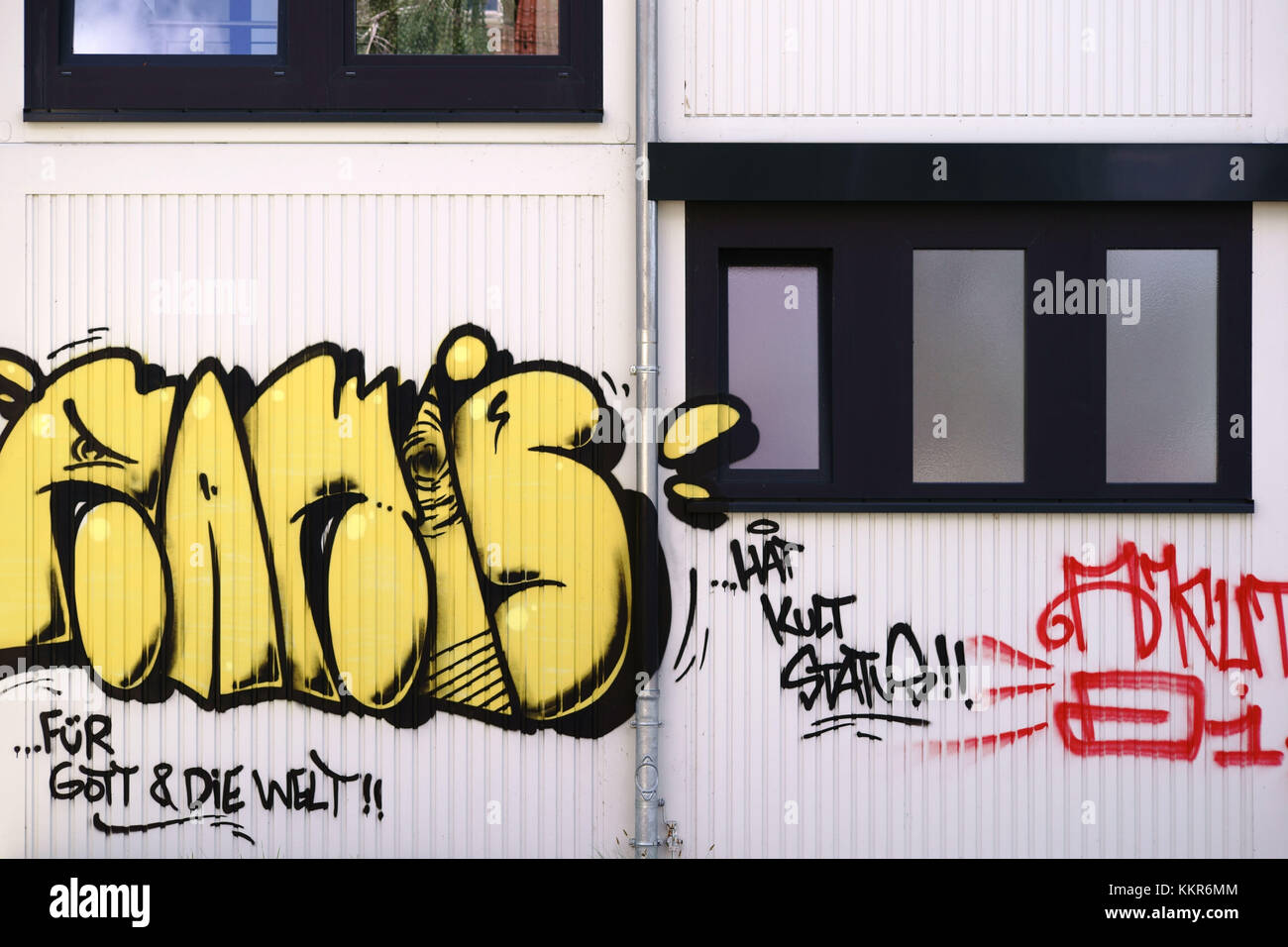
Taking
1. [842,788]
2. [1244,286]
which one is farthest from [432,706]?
[1244,286]

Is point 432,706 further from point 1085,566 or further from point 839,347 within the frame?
point 1085,566

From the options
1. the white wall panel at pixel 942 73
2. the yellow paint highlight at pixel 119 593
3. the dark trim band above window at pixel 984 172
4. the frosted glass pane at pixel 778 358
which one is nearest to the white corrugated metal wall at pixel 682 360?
the white wall panel at pixel 942 73

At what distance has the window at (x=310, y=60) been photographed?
534 cm

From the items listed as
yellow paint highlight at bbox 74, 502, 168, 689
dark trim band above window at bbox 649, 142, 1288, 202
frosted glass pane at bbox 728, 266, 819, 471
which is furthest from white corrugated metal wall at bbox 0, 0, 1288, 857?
frosted glass pane at bbox 728, 266, 819, 471

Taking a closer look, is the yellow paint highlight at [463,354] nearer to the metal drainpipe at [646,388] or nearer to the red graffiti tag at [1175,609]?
the metal drainpipe at [646,388]

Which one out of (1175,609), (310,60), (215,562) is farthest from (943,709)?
(310,60)

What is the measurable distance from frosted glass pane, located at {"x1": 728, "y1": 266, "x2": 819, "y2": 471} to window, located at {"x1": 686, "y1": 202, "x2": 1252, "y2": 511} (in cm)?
1

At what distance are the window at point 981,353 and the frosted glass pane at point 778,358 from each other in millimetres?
11

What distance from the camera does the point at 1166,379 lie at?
5492mm

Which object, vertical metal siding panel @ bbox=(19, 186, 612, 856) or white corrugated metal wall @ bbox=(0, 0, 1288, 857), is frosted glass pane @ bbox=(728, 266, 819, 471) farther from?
vertical metal siding panel @ bbox=(19, 186, 612, 856)

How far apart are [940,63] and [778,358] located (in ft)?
5.73

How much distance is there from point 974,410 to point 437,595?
9.81 ft

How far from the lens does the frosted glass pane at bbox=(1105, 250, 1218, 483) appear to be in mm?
5477
